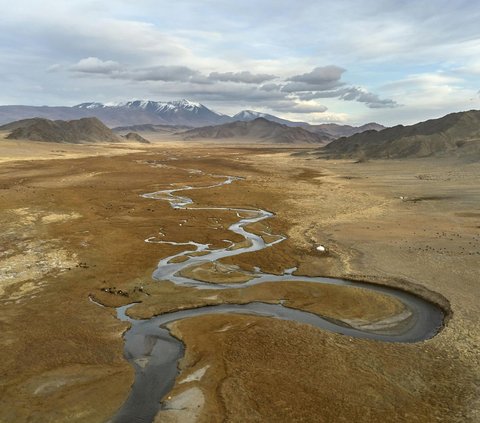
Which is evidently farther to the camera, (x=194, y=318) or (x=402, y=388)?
(x=194, y=318)

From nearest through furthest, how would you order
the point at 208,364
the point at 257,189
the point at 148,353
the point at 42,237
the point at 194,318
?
1. the point at 208,364
2. the point at 148,353
3. the point at 194,318
4. the point at 42,237
5. the point at 257,189

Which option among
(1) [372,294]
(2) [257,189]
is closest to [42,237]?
(1) [372,294]

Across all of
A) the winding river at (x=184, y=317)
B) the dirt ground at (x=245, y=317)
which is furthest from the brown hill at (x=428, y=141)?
the winding river at (x=184, y=317)

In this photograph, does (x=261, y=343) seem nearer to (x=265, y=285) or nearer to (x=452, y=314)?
(x=265, y=285)

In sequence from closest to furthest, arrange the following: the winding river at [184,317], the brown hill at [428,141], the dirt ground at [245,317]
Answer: the dirt ground at [245,317]
the winding river at [184,317]
the brown hill at [428,141]

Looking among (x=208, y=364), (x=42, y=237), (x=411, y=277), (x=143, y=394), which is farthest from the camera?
(x=42, y=237)

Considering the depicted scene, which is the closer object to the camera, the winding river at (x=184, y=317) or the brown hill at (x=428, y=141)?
the winding river at (x=184, y=317)

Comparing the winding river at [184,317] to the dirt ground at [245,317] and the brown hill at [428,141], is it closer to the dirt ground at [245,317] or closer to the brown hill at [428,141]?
the dirt ground at [245,317]
